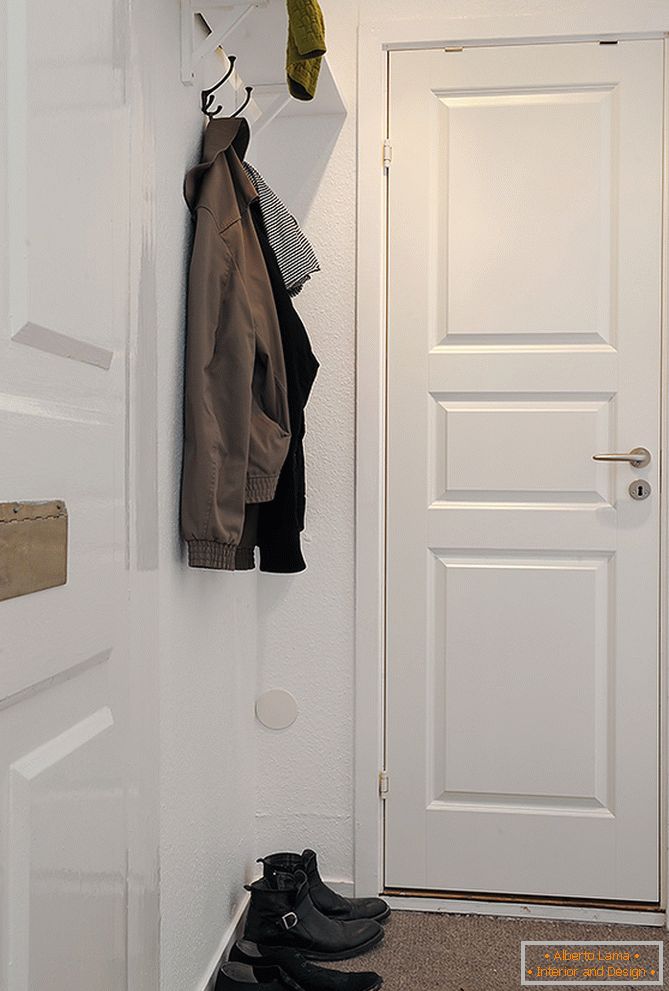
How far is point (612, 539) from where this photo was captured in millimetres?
2455

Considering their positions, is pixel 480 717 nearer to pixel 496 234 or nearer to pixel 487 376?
pixel 487 376

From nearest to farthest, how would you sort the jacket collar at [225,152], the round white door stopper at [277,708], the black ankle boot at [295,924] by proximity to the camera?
the jacket collar at [225,152]
the black ankle boot at [295,924]
the round white door stopper at [277,708]

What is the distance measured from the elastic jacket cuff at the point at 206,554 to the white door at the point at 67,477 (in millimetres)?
331

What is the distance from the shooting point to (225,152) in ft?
6.01

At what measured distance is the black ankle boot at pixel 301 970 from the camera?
6.62ft

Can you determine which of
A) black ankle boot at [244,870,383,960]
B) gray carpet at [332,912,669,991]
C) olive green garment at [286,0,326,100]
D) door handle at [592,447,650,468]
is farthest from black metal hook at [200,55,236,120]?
gray carpet at [332,912,669,991]

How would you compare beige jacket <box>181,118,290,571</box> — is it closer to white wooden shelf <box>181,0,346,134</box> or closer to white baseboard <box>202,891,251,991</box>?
white wooden shelf <box>181,0,346,134</box>

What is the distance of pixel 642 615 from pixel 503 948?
804 millimetres

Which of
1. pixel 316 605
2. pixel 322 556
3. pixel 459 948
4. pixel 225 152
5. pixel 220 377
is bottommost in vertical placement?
pixel 459 948

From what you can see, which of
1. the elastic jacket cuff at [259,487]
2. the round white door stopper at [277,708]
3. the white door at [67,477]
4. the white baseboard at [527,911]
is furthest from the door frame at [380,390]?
the white door at [67,477]

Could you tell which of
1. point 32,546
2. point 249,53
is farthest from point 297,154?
point 32,546

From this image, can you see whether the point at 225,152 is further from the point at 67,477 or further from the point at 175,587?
the point at 67,477

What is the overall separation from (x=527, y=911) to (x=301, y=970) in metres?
0.67

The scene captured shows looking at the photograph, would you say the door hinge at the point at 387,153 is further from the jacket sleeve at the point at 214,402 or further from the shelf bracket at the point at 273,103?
the jacket sleeve at the point at 214,402
